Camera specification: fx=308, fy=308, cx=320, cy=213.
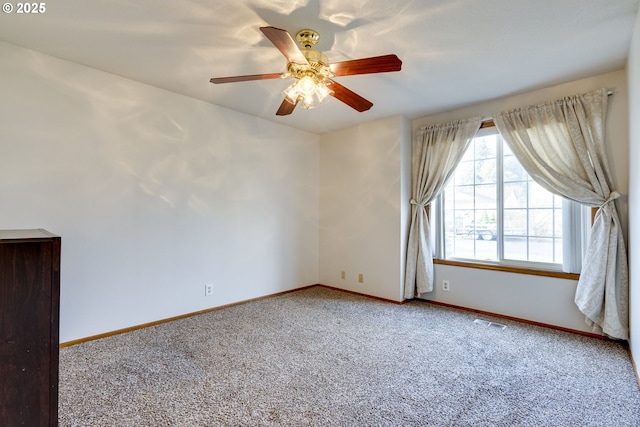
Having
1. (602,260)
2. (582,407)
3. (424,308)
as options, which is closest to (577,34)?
(602,260)

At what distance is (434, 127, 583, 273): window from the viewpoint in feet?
9.81

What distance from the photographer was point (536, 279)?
9.95 ft

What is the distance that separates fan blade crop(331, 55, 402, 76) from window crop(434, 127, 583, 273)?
2.08 meters

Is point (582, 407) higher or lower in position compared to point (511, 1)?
lower

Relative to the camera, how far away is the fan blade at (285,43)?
1.54 meters

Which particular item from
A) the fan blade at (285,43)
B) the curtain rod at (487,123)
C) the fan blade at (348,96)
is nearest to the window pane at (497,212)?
the curtain rod at (487,123)

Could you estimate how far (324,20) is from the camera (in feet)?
6.37

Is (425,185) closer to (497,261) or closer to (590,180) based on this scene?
(497,261)

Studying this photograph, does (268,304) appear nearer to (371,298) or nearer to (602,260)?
(371,298)

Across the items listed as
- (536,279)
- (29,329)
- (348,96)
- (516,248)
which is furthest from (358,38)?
(536,279)

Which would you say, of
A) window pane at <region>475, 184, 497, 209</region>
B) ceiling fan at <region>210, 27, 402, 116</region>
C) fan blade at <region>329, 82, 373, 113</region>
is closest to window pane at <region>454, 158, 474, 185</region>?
window pane at <region>475, 184, 497, 209</region>

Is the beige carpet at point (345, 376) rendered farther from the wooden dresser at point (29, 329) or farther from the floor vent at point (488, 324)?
the wooden dresser at point (29, 329)

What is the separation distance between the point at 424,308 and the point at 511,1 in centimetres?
295

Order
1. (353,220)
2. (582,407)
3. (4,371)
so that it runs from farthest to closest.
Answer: (353,220) < (582,407) < (4,371)
